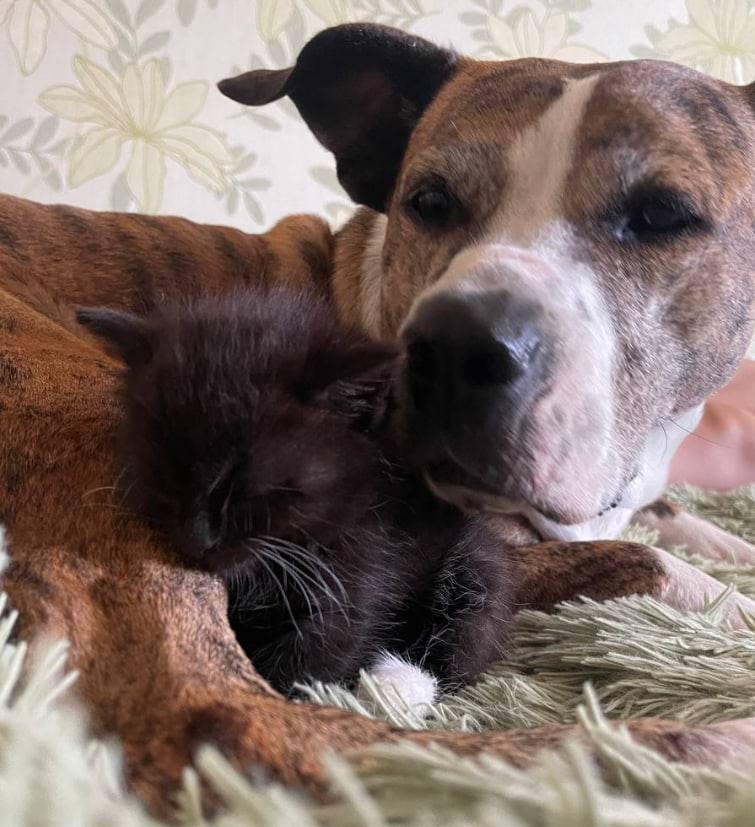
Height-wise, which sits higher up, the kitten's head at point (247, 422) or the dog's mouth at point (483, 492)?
the kitten's head at point (247, 422)

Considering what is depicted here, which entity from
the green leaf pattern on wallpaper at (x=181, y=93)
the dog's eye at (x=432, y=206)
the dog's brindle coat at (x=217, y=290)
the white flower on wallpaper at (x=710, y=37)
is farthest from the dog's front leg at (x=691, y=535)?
the white flower on wallpaper at (x=710, y=37)

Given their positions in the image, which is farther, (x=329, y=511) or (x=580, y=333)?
(x=580, y=333)

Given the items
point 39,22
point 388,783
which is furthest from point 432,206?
point 39,22

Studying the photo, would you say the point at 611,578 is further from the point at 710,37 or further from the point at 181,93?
the point at 710,37

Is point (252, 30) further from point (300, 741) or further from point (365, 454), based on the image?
point (300, 741)

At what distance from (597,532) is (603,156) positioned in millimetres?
636

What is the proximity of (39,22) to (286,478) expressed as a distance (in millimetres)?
2414

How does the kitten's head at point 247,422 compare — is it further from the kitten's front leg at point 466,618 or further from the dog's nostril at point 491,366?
the kitten's front leg at point 466,618

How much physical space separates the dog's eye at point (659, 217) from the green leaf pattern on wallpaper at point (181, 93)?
1.89 metres

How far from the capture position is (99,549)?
2.06 feet

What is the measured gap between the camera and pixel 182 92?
8.57 ft

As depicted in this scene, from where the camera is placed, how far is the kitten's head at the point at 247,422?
65cm

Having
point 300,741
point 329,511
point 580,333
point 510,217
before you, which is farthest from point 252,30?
point 300,741

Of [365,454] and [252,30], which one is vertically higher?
[252,30]
